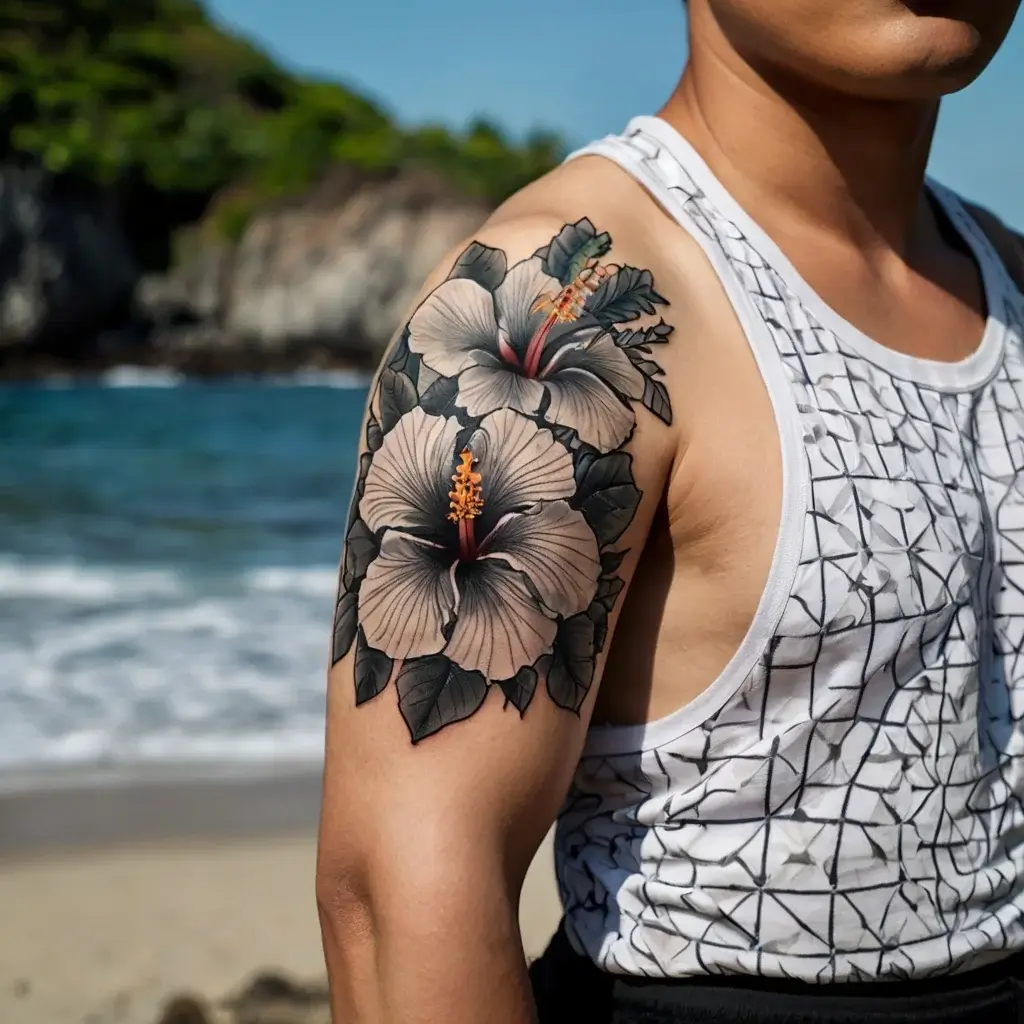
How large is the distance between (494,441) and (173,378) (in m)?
36.7

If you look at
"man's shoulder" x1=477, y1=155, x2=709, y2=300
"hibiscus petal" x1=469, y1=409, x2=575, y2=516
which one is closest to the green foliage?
"man's shoulder" x1=477, y1=155, x2=709, y2=300

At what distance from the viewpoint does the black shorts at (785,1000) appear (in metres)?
1.09

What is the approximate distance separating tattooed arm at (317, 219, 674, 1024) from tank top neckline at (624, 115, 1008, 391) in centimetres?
17

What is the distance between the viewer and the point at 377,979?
38.0 inches

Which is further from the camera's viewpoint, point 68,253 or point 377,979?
point 68,253

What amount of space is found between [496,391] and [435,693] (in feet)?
0.83

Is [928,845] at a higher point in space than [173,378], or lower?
higher

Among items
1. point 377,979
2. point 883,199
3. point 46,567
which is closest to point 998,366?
point 883,199

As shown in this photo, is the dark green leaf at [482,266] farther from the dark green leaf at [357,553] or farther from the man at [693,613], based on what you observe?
the dark green leaf at [357,553]

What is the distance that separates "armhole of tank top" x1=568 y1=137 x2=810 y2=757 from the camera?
101cm

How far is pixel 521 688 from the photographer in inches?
39.0

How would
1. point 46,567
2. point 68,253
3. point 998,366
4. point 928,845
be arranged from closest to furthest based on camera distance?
1. point 928,845
2. point 998,366
3. point 46,567
4. point 68,253

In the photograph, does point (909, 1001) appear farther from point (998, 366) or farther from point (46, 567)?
point (46, 567)

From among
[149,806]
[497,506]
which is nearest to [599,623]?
[497,506]
